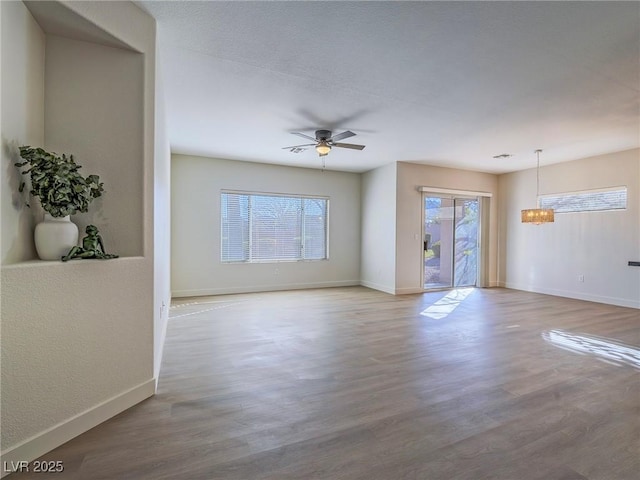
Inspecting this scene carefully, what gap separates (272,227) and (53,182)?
17.1 feet

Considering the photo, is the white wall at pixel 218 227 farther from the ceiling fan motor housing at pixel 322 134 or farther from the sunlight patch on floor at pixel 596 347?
the sunlight patch on floor at pixel 596 347

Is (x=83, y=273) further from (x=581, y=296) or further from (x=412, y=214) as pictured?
(x=581, y=296)

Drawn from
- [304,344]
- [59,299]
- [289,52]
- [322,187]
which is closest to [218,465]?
[59,299]

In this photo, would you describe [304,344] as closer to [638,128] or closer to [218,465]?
[218,465]

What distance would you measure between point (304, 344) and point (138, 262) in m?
1.99

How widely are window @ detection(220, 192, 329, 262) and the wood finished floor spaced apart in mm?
2706

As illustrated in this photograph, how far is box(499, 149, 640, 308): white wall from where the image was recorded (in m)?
5.64

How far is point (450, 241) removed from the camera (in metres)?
7.59

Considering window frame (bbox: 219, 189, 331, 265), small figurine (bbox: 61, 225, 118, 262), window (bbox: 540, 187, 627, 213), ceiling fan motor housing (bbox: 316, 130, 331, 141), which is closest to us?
small figurine (bbox: 61, 225, 118, 262)

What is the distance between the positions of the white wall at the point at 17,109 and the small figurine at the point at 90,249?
0.83 ft

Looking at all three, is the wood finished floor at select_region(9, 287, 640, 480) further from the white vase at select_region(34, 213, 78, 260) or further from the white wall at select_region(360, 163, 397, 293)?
the white wall at select_region(360, 163, 397, 293)

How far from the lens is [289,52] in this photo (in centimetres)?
275

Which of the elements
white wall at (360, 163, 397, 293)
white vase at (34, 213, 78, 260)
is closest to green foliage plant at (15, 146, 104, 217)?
white vase at (34, 213, 78, 260)

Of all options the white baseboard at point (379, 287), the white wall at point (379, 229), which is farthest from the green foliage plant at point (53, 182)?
the white baseboard at point (379, 287)
